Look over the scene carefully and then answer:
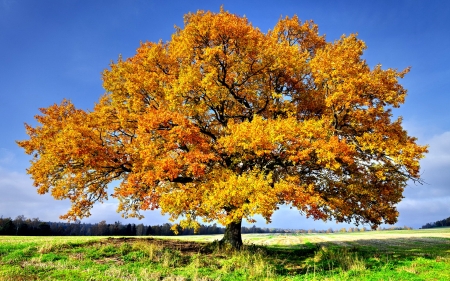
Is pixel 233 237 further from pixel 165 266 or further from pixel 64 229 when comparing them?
pixel 64 229

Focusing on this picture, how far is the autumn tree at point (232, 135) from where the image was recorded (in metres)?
16.7

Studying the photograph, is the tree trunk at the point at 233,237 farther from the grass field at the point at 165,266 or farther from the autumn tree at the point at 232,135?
the grass field at the point at 165,266

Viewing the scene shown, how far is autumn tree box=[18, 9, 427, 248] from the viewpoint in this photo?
54.6 ft

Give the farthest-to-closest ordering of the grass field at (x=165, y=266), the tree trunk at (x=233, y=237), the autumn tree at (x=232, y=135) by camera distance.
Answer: the tree trunk at (x=233, y=237), the autumn tree at (x=232, y=135), the grass field at (x=165, y=266)

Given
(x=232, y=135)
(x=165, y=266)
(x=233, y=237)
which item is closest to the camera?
(x=165, y=266)

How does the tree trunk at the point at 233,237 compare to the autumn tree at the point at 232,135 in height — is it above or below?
below

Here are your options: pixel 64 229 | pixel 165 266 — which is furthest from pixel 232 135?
pixel 64 229

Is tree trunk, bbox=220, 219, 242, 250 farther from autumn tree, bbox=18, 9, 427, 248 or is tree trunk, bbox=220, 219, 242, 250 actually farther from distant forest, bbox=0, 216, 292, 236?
distant forest, bbox=0, 216, 292, 236

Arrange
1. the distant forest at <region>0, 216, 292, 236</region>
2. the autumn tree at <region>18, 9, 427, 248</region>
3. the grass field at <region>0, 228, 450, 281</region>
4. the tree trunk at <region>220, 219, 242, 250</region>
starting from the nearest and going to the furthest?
the grass field at <region>0, 228, 450, 281</region> < the autumn tree at <region>18, 9, 427, 248</region> < the tree trunk at <region>220, 219, 242, 250</region> < the distant forest at <region>0, 216, 292, 236</region>

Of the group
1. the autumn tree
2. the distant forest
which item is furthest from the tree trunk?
the distant forest

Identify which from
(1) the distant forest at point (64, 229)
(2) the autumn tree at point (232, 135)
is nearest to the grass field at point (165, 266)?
(2) the autumn tree at point (232, 135)

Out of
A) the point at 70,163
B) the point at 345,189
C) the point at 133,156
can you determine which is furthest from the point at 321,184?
the point at 70,163

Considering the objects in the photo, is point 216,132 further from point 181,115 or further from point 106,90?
point 106,90

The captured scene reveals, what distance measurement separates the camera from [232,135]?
17.4 m
